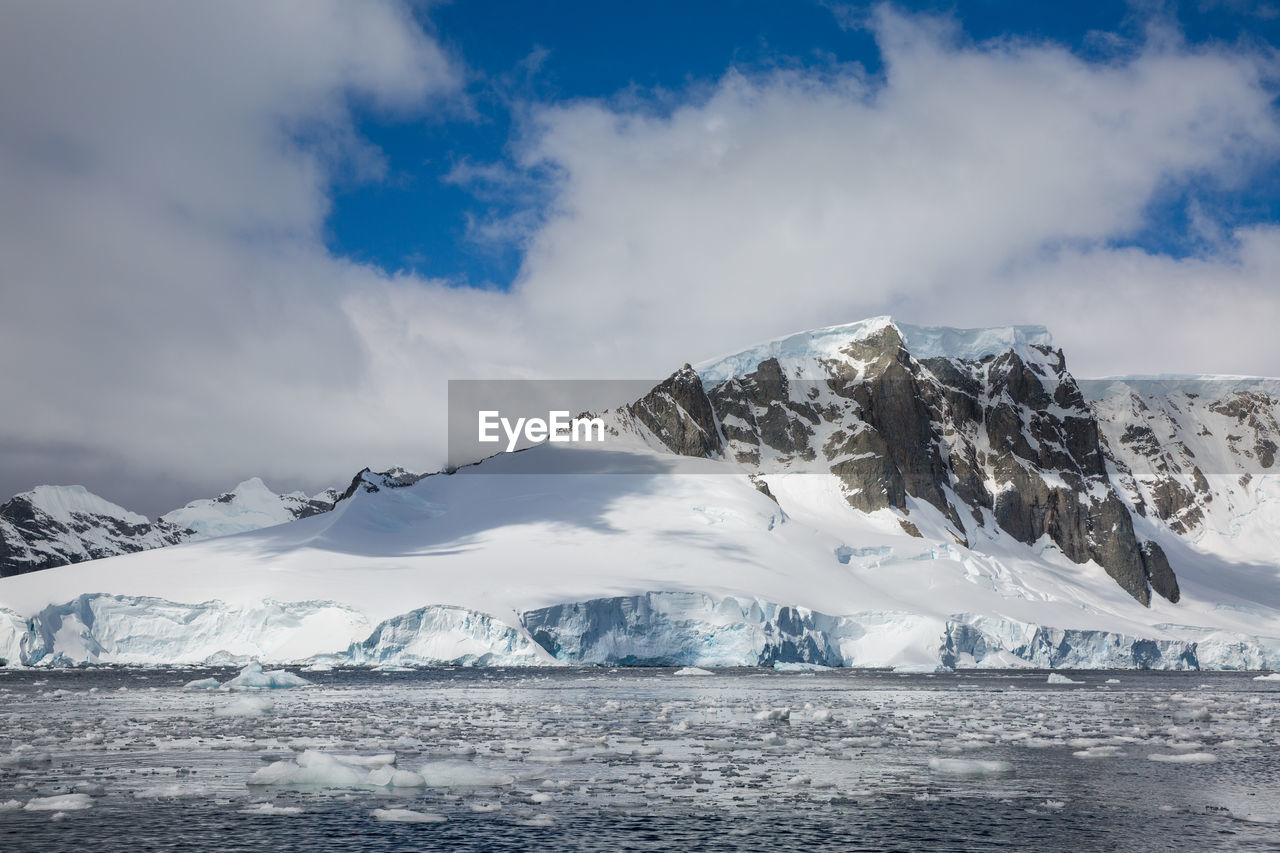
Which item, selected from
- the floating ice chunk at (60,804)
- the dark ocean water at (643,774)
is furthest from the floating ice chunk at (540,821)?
the floating ice chunk at (60,804)

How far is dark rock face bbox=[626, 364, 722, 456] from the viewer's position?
141000 millimetres

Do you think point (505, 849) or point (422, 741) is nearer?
point (505, 849)

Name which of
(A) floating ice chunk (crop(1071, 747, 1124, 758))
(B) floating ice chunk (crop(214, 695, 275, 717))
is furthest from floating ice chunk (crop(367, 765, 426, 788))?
(A) floating ice chunk (crop(1071, 747, 1124, 758))

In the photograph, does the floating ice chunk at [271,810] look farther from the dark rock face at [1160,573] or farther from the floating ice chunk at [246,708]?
the dark rock face at [1160,573]

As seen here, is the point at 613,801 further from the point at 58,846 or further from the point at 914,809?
the point at 58,846

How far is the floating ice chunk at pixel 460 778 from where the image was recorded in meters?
21.2

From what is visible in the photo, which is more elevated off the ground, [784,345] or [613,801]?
[784,345]

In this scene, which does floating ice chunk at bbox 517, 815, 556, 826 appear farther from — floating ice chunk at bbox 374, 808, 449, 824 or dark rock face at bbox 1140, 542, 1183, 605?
dark rock face at bbox 1140, 542, 1183, 605

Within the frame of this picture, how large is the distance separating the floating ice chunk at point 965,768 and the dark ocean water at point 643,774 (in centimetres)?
8

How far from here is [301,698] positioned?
4281 cm

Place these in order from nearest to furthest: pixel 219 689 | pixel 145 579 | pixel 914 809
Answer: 1. pixel 914 809
2. pixel 219 689
3. pixel 145 579

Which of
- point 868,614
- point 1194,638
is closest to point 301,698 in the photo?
point 868,614

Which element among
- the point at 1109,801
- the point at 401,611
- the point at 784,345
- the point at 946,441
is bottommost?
the point at 1109,801

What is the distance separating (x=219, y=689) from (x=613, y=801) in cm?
3311
